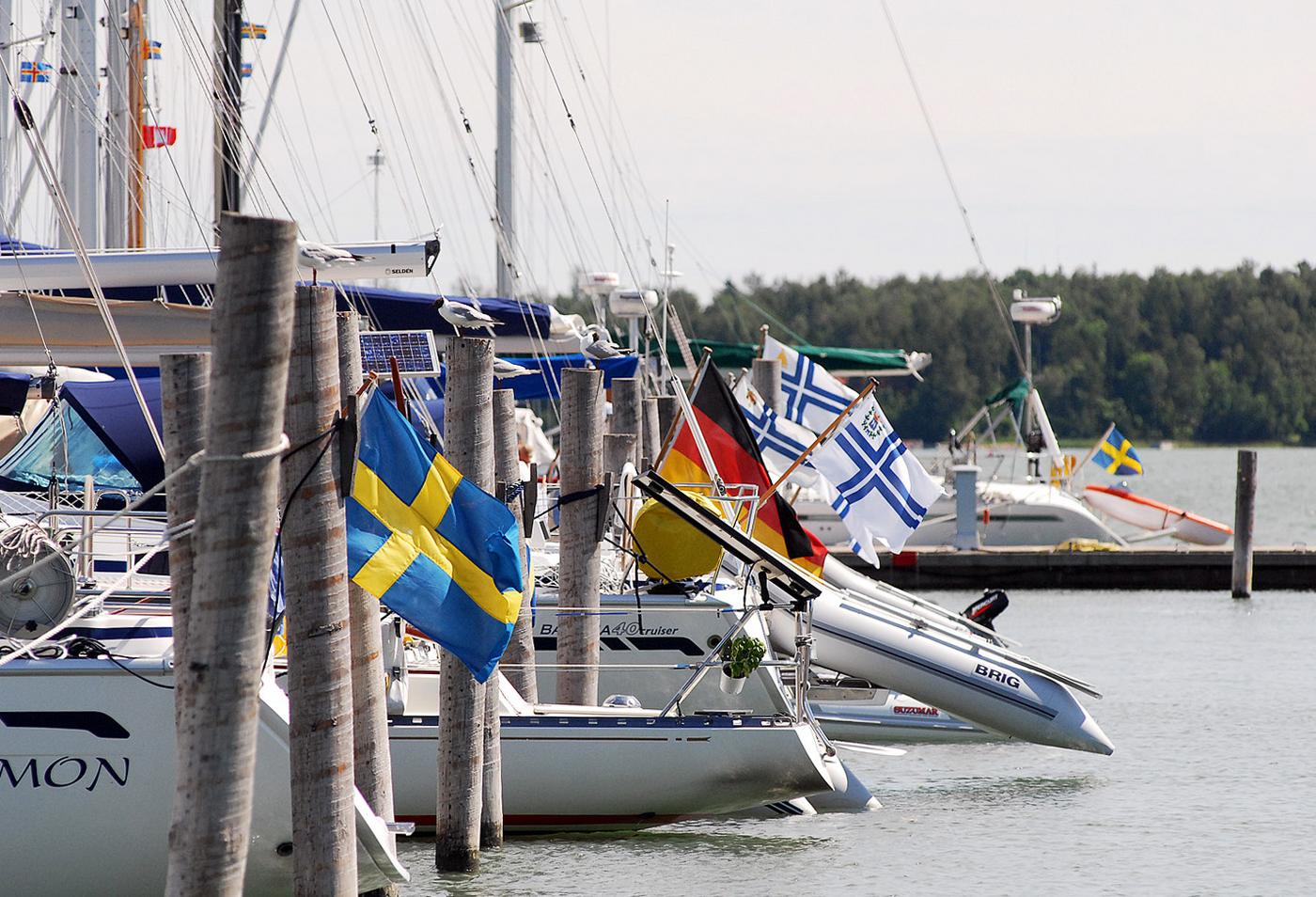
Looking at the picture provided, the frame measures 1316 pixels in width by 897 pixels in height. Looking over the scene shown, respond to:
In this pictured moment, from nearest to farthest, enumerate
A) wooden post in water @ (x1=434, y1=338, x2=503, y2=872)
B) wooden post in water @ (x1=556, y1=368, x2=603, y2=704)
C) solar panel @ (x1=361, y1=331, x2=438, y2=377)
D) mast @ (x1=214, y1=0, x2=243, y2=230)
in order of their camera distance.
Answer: wooden post in water @ (x1=434, y1=338, x2=503, y2=872), wooden post in water @ (x1=556, y1=368, x2=603, y2=704), solar panel @ (x1=361, y1=331, x2=438, y2=377), mast @ (x1=214, y1=0, x2=243, y2=230)

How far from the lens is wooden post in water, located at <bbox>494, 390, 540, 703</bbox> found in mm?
15312

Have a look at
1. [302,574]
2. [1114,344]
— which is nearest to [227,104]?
[302,574]

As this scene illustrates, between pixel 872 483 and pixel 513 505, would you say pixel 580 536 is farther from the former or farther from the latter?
pixel 872 483

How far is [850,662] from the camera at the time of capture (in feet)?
64.5

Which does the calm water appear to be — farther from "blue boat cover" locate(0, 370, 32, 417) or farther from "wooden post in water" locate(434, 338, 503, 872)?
"blue boat cover" locate(0, 370, 32, 417)

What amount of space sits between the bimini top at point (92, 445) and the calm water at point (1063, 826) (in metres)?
5.04

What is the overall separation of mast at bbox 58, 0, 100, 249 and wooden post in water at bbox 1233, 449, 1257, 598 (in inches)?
856

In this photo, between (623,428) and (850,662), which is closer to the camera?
(850,662)

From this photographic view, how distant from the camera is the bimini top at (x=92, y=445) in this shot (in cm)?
1784

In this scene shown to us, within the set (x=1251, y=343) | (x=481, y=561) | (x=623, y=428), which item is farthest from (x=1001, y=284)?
(x=481, y=561)

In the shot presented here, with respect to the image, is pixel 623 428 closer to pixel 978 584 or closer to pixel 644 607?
pixel 644 607

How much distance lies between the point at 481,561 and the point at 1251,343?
469ft

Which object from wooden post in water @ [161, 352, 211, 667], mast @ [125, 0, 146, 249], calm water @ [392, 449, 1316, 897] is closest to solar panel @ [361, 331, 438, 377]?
calm water @ [392, 449, 1316, 897]

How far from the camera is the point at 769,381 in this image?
30422 millimetres
